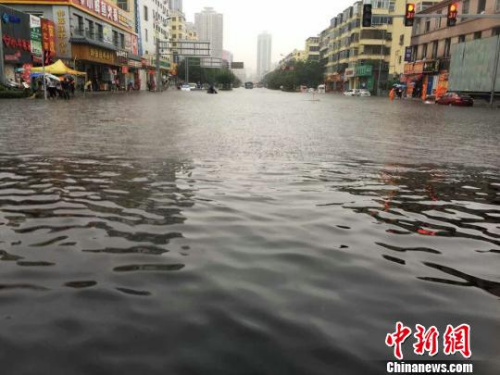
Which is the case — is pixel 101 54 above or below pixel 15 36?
below

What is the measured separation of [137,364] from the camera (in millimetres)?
2549

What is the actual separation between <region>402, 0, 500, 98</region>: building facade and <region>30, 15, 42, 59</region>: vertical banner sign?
38604mm

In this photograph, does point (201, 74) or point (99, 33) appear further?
point (201, 74)

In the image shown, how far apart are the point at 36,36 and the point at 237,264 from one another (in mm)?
44163

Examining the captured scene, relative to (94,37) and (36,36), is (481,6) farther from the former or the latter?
(36,36)

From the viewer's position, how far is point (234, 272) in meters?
3.70

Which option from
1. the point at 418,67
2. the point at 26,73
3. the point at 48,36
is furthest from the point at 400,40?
the point at 26,73

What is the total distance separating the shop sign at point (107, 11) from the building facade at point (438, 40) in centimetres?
3701

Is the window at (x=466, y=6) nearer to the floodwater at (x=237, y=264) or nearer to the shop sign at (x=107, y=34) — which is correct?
the shop sign at (x=107, y=34)

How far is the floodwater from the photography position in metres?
2.70

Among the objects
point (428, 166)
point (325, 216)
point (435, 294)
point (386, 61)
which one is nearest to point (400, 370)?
point (435, 294)

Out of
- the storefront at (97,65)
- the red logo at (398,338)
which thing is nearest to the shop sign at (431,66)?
the storefront at (97,65)

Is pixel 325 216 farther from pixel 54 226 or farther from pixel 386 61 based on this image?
pixel 386 61

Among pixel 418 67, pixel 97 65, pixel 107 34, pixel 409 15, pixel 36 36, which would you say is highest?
pixel 107 34
